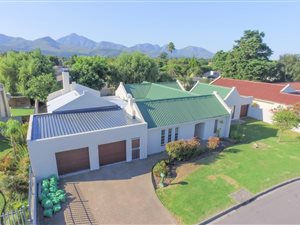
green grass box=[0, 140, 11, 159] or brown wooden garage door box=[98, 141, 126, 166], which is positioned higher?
brown wooden garage door box=[98, 141, 126, 166]

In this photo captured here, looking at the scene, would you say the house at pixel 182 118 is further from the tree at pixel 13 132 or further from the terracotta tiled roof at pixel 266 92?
the terracotta tiled roof at pixel 266 92

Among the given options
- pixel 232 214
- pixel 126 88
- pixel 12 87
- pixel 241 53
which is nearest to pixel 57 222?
pixel 232 214

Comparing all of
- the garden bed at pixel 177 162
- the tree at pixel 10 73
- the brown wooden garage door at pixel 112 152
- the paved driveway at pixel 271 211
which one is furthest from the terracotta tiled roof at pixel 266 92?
the tree at pixel 10 73

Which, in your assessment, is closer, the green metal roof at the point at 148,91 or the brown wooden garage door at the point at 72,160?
the brown wooden garage door at the point at 72,160

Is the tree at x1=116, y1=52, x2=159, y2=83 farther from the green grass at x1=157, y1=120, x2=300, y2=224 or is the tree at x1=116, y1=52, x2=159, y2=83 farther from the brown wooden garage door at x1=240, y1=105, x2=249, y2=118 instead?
the green grass at x1=157, y1=120, x2=300, y2=224

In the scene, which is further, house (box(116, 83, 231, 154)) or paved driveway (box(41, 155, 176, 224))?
house (box(116, 83, 231, 154))

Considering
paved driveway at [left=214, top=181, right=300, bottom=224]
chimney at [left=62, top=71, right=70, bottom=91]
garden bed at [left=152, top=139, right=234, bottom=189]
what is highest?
chimney at [left=62, top=71, right=70, bottom=91]

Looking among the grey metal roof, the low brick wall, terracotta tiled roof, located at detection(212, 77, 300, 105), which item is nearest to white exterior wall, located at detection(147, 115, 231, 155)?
the grey metal roof
